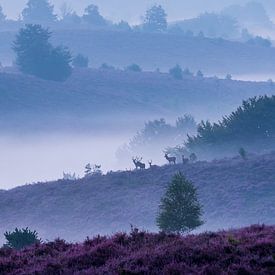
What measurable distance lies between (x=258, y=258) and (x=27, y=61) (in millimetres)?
138604

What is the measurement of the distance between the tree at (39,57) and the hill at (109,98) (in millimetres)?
2224

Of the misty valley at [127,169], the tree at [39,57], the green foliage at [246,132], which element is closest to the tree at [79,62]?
the misty valley at [127,169]

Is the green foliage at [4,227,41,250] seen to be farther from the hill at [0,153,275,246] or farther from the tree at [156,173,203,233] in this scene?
the hill at [0,153,275,246]

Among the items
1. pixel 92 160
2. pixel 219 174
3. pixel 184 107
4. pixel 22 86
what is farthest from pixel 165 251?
pixel 184 107

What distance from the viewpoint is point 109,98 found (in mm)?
152375

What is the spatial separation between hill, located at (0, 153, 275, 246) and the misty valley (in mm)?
109

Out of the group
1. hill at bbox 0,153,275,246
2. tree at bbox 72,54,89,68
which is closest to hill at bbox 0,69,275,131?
tree at bbox 72,54,89,68

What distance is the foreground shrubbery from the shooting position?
14.5 metres

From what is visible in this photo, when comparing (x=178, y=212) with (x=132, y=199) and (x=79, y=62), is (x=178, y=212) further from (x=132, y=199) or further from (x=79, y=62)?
(x=79, y=62)

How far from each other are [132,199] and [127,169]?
38.6m

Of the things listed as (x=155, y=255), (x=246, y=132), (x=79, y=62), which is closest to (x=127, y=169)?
(x=246, y=132)

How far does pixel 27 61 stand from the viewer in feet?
494

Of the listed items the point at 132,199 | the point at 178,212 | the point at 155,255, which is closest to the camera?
the point at 155,255

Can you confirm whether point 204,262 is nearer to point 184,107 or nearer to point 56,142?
point 56,142
